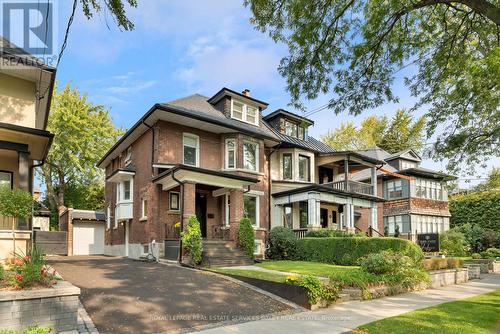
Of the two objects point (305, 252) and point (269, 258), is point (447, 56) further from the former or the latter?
point (269, 258)

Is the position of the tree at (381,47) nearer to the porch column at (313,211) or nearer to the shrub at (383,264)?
the shrub at (383,264)

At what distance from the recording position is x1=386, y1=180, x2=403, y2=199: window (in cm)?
3312

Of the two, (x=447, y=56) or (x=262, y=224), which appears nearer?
(x=447, y=56)

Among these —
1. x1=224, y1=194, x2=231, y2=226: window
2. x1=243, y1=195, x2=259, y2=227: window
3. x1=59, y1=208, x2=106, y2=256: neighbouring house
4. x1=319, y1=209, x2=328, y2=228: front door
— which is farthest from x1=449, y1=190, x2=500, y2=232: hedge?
x1=59, y1=208, x2=106, y2=256: neighbouring house

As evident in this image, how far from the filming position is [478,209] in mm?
33281

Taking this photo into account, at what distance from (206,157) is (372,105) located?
11.1 m

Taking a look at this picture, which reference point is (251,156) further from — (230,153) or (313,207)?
(313,207)

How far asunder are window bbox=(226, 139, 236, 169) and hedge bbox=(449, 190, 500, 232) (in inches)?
854

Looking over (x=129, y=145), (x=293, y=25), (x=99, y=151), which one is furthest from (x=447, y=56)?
(x=99, y=151)

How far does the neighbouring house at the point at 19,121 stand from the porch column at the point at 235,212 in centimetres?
825

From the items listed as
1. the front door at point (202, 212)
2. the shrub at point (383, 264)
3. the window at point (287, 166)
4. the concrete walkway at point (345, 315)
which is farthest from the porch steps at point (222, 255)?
the window at point (287, 166)

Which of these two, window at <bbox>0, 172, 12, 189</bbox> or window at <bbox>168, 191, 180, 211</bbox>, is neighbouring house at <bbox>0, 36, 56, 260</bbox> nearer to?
window at <bbox>0, 172, 12, 189</bbox>

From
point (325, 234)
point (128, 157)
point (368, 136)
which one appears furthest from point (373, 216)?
point (368, 136)

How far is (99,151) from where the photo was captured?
1473 inches
